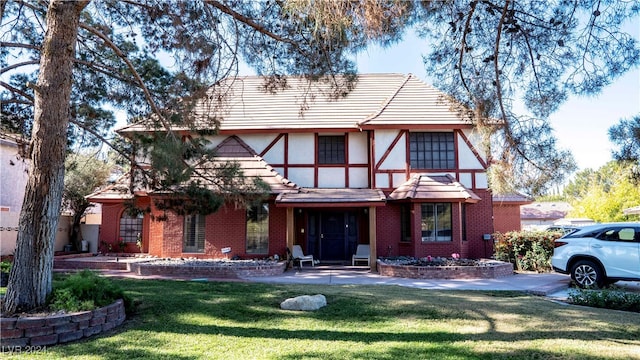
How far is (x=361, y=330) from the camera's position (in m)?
6.09

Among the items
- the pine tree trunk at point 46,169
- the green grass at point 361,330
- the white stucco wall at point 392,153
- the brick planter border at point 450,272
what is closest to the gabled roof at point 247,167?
the white stucco wall at point 392,153

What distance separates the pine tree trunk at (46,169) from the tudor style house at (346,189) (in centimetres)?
837

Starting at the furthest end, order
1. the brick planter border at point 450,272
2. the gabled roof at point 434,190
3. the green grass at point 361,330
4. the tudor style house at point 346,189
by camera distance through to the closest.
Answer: the tudor style house at point 346,189 → the gabled roof at point 434,190 → the brick planter border at point 450,272 → the green grass at point 361,330

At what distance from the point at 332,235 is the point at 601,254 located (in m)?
9.06

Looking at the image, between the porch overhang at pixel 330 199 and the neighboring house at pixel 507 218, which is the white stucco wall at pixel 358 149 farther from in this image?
the neighboring house at pixel 507 218

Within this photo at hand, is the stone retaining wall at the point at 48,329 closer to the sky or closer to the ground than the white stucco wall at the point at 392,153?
closer to the ground

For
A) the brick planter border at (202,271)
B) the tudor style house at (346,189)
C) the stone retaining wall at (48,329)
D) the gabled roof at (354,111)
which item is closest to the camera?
the stone retaining wall at (48,329)

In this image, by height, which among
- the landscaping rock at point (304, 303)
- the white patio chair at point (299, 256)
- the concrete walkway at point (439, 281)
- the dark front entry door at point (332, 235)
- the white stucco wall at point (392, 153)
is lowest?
the concrete walkway at point (439, 281)

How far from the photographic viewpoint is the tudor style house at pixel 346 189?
607 inches

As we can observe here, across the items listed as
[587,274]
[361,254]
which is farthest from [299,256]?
[587,274]

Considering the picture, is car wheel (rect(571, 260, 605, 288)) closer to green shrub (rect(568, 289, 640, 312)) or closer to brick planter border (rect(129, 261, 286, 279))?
green shrub (rect(568, 289, 640, 312))

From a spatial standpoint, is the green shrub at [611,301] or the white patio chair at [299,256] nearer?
the green shrub at [611,301]

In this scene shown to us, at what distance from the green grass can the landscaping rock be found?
0.61 feet

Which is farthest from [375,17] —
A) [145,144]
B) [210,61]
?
[145,144]
